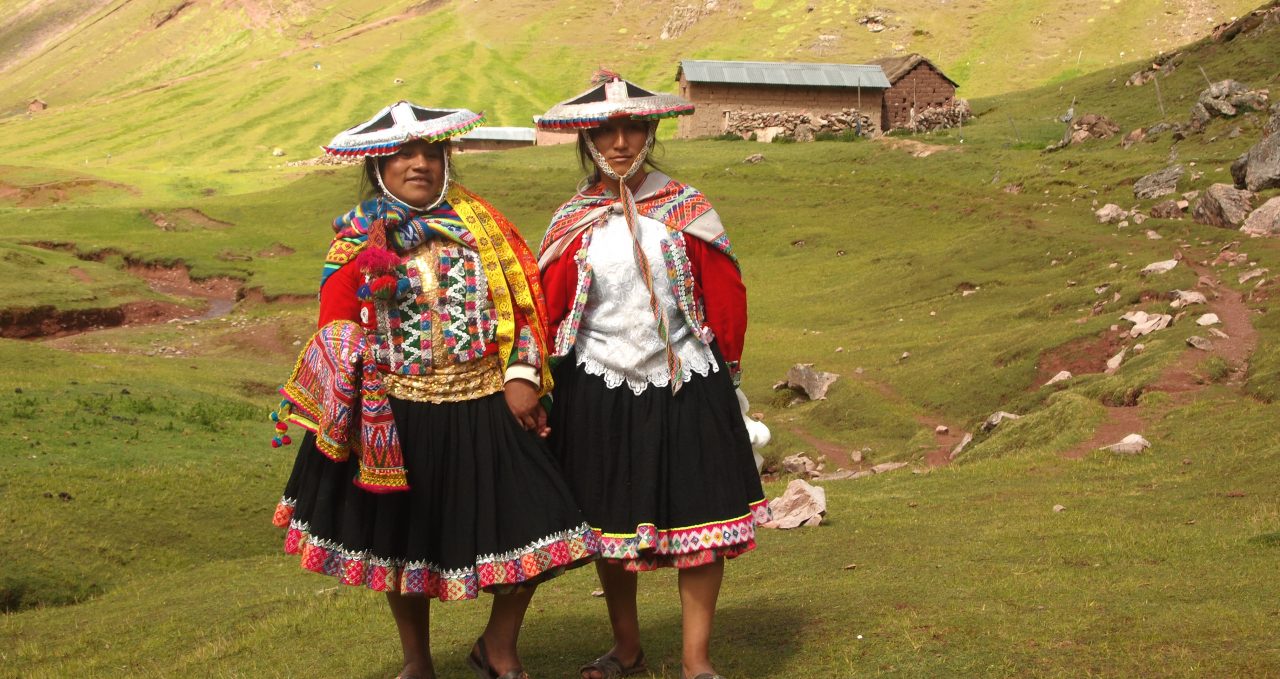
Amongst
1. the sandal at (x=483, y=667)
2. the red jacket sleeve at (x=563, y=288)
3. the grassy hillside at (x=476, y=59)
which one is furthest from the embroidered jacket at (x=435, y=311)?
the grassy hillside at (x=476, y=59)

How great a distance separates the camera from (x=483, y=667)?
21.0 feet

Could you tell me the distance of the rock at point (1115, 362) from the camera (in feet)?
61.0

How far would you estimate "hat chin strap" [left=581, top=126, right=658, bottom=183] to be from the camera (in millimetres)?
6400

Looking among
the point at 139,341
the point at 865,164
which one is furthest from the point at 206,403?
the point at 865,164

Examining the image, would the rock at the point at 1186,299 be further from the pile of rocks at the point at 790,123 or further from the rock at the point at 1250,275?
the pile of rocks at the point at 790,123

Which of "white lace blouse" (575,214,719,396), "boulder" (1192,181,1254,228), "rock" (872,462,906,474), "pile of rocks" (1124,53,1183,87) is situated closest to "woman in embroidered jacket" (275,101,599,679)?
"white lace blouse" (575,214,719,396)

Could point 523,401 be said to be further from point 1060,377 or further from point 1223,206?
point 1223,206

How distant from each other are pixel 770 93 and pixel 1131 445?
52997mm

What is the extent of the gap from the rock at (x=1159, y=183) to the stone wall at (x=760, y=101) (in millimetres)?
31415

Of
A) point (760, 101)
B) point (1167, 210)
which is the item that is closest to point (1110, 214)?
point (1167, 210)

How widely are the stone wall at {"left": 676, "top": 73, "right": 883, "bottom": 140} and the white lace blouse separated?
2319 inches

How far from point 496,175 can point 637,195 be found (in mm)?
50331

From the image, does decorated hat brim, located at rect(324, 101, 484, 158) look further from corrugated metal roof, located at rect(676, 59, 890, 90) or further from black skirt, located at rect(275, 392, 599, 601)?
corrugated metal roof, located at rect(676, 59, 890, 90)

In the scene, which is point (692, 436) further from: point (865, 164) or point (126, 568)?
point (865, 164)
